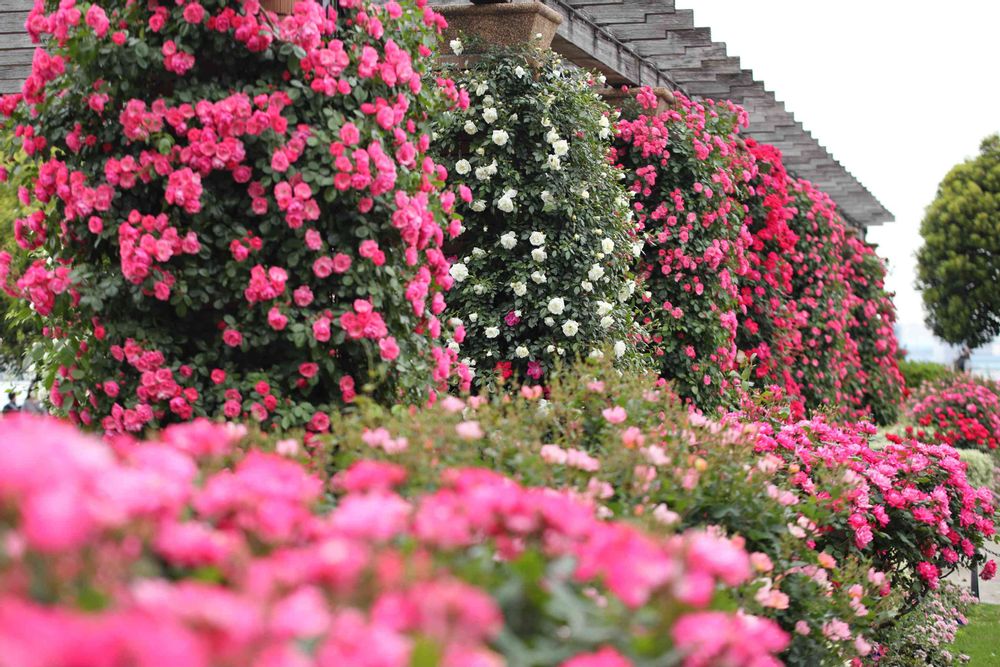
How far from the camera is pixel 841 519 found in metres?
3.73

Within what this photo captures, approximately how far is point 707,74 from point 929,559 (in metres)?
6.07

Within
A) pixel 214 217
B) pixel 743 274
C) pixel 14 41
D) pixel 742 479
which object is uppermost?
pixel 14 41

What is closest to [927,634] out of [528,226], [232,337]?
[528,226]

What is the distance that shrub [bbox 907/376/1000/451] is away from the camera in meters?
10.6

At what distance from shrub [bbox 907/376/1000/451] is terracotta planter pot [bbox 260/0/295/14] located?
8636 millimetres

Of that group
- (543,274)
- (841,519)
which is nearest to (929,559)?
(841,519)

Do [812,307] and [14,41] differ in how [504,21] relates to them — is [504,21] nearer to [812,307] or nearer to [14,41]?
[14,41]

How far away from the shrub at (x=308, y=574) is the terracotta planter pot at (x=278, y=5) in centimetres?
254

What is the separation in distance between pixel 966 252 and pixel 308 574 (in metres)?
27.3

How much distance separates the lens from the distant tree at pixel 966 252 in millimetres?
25234

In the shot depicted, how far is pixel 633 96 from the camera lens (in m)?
7.81

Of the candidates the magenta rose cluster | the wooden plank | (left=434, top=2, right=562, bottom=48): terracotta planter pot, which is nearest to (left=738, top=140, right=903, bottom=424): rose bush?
the magenta rose cluster

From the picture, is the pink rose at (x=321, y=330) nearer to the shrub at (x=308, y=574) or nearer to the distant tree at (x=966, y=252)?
the shrub at (x=308, y=574)

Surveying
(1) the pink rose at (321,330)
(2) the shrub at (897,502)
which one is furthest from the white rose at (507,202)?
(1) the pink rose at (321,330)
